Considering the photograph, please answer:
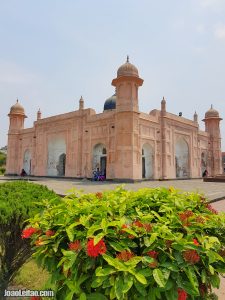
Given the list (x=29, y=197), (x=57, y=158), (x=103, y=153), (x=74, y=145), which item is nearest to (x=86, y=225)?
(x=29, y=197)

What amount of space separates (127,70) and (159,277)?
17.6m

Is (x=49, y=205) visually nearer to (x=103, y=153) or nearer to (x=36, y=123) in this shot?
(x=103, y=153)

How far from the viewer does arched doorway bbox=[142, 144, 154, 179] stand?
784 inches

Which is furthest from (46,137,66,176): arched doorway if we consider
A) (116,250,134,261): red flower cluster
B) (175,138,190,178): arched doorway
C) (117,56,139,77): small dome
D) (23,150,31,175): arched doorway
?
(116,250,134,261): red flower cluster

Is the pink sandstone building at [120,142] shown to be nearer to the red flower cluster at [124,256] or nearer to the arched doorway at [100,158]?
the arched doorway at [100,158]

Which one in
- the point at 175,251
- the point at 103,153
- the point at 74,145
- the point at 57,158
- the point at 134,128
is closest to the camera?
the point at 175,251

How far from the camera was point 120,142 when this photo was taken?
17172 millimetres

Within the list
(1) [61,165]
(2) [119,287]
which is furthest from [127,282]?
(1) [61,165]

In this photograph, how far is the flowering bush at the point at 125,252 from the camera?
54.9 inches

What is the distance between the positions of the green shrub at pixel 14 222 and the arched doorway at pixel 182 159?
2135 centimetres

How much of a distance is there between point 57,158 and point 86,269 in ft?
76.3

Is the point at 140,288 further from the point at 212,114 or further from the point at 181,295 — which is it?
the point at 212,114

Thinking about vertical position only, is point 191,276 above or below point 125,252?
below

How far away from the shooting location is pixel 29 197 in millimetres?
2953
